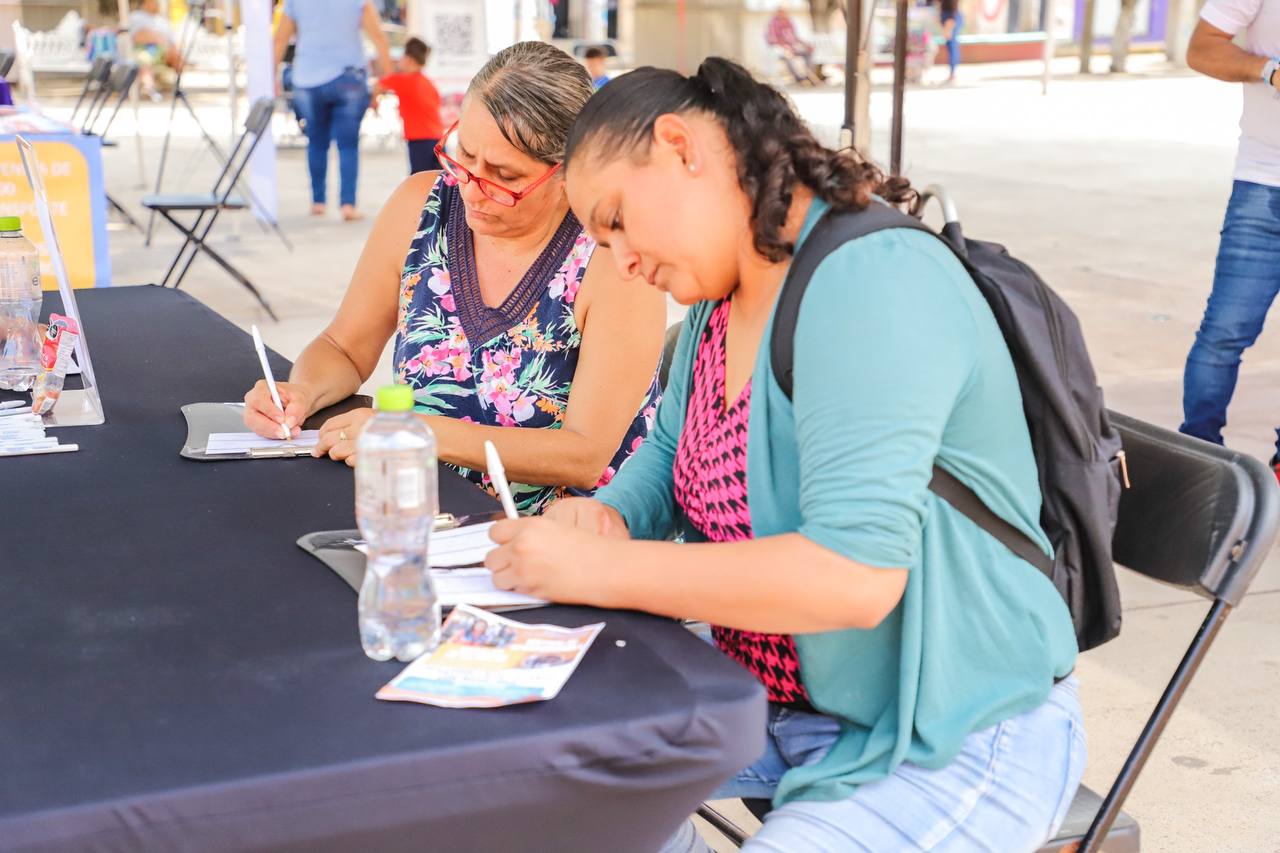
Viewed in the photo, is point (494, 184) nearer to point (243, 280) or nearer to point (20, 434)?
point (20, 434)

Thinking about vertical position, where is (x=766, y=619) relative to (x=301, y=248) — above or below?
above

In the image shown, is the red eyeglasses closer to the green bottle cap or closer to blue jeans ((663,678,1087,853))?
the green bottle cap

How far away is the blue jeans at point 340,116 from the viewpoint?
356 inches

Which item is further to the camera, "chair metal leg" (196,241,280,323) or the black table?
"chair metal leg" (196,241,280,323)

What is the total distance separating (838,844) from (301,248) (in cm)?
767

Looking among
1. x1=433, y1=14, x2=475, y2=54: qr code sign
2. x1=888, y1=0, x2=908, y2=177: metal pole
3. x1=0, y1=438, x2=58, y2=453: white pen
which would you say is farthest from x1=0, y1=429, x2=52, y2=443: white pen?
x1=433, y1=14, x2=475, y2=54: qr code sign

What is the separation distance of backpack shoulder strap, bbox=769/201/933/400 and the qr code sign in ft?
27.8

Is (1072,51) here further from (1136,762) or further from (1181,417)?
(1136,762)

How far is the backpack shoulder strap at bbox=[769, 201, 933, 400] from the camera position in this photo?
1351 mm

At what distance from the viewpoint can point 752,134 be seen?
140 centimetres

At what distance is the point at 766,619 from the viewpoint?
131 cm

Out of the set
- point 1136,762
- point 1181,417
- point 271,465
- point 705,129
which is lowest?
point 1181,417

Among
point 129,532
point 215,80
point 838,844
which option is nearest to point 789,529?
point 838,844

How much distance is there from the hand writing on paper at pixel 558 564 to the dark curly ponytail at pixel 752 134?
35 cm
